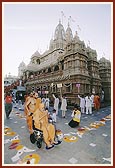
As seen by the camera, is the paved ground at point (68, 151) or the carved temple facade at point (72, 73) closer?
the paved ground at point (68, 151)

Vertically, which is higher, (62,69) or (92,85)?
(62,69)

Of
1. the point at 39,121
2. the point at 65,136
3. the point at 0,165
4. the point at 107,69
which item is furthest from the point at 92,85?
the point at 0,165

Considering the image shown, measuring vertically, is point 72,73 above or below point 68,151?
above

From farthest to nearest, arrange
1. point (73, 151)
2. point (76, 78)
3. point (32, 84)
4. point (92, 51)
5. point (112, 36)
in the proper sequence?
point (32, 84) → point (92, 51) → point (76, 78) → point (73, 151) → point (112, 36)

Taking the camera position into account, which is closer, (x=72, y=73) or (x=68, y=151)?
(x=68, y=151)

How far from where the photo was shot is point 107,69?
29.4 meters

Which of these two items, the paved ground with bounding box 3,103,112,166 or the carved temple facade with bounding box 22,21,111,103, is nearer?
the paved ground with bounding box 3,103,112,166

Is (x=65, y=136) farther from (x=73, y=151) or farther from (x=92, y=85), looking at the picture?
(x=92, y=85)

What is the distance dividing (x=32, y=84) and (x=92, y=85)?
12301mm

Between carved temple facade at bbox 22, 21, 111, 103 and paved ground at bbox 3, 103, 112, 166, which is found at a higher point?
carved temple facade at bbox 22, 21, 111, 103

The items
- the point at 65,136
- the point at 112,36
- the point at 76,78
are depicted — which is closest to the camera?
the point at 112,36

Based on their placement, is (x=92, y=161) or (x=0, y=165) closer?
(x=0, y=165)

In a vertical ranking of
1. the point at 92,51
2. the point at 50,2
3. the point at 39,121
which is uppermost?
the point at 92,51

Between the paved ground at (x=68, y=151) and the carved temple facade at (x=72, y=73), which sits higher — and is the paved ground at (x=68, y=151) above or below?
below
